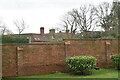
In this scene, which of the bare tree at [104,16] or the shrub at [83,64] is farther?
the bare tree at [104,16]

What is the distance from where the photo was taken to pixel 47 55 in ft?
42.8

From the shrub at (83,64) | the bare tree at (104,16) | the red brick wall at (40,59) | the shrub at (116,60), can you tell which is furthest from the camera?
the bare tree at (104,16)

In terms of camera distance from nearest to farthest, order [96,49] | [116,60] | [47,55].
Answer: [47,55], [116,60], [96,49]

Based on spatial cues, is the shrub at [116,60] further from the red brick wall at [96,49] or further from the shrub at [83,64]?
the shrub at [83,64]

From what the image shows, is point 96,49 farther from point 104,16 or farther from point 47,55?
point 104,16

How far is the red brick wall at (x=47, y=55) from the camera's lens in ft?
39.1

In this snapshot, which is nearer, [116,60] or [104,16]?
[116,60]

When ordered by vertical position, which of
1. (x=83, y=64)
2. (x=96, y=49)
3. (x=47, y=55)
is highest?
(x=96, y=49)

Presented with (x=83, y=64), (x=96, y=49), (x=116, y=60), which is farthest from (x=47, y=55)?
(x=116, y=60)

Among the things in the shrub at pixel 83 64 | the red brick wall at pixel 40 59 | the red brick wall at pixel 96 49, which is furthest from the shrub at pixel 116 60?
the red brick wall at pixel 40 59

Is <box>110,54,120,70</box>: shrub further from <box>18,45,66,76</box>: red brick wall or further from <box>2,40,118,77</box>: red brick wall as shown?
<box>18,45,66,76</box>: red brick wall

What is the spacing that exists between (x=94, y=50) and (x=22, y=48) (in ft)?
18.6

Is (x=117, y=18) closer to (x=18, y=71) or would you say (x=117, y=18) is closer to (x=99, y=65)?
(x=99, y=65)

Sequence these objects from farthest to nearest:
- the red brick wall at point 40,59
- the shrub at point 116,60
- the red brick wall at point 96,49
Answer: the red brick wall at point 96,49, the shrub at point 116,60, the red brick wall at point 40,59
